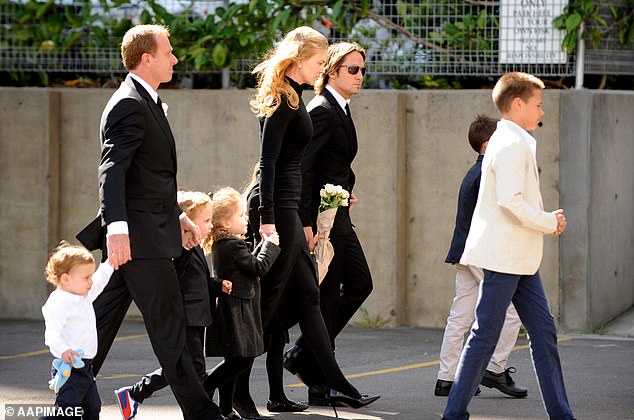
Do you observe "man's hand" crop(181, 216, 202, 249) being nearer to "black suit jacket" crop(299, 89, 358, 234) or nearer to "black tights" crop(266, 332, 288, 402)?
"black tights" crop(266, 332, 288, 402)

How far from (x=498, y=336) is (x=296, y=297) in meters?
1.31

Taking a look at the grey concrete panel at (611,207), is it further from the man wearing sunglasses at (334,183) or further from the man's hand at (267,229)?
the man's hand at (267,229)

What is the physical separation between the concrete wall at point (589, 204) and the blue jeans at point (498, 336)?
451 centimetres

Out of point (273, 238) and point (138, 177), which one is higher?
point (138, 177)

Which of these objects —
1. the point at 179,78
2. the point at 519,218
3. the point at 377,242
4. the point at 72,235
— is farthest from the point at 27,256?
the point at 519,218

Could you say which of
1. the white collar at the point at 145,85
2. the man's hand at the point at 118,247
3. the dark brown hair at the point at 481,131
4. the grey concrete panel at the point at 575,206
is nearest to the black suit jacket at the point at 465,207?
the dark brown hair at the point at 481,131

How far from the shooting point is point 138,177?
559cm

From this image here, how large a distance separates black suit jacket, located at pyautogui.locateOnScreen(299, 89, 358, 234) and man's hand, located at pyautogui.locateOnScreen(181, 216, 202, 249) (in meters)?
1.03

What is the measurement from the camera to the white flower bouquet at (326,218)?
6.86 meters

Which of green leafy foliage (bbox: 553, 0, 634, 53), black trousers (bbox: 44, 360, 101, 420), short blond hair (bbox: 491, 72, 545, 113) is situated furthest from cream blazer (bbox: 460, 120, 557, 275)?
green leafy foliage (bbox: 553, 0, 634, 53)

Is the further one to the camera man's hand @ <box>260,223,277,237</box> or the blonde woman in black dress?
the blonde woman in black dress

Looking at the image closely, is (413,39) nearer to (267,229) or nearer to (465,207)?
(465,207)

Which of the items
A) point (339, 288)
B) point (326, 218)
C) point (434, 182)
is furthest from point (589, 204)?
point (326, 218)

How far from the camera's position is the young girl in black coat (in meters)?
6.23
